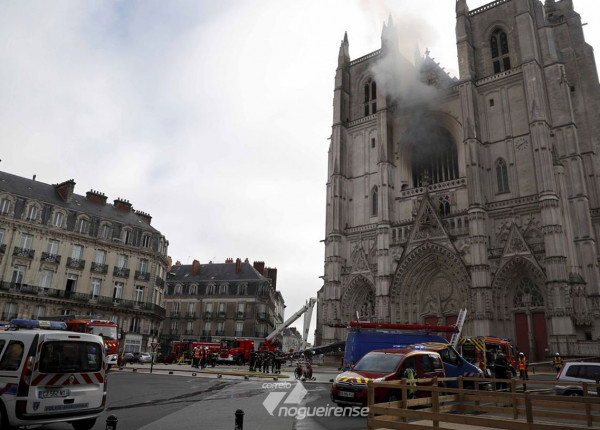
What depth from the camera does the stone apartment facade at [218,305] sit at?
47031mm

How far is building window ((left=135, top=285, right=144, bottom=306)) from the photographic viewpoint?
3631 cm

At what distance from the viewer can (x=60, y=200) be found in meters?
34.9

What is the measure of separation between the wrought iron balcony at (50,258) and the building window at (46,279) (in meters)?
0.75

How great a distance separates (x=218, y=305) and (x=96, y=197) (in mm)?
17775

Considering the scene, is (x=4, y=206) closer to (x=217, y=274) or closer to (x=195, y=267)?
(x=195, y=267)

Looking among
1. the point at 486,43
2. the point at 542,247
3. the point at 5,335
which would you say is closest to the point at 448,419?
the point at 5,335

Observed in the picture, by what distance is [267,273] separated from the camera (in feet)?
203

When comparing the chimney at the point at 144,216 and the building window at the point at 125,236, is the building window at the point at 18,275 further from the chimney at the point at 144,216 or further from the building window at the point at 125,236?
the chimney at the point at 144,216

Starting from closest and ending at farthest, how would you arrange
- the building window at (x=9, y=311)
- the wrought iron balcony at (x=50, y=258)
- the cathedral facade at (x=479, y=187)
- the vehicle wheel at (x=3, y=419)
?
the vehicle wheel at (x=3, y=419), the cathedral facade at (x=479, y=187), the building window at (x=9, y=311), the wrought iron balcony at (x=50, y=258)

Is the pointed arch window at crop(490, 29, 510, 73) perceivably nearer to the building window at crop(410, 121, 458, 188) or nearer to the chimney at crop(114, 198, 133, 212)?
the building window at crop(410, 121, 458, 188)

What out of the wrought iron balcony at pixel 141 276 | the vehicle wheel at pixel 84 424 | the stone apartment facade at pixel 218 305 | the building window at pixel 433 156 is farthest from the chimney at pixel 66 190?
the vehicle wheel at pixel 84 424

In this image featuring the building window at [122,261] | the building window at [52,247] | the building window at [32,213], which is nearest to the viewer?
the building window at [32,213]

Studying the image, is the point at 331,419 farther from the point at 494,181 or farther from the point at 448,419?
the point at 494,181

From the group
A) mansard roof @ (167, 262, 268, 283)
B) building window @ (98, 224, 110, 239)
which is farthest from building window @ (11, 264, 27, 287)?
mansard roof @ (167, 262, 268, 283)
